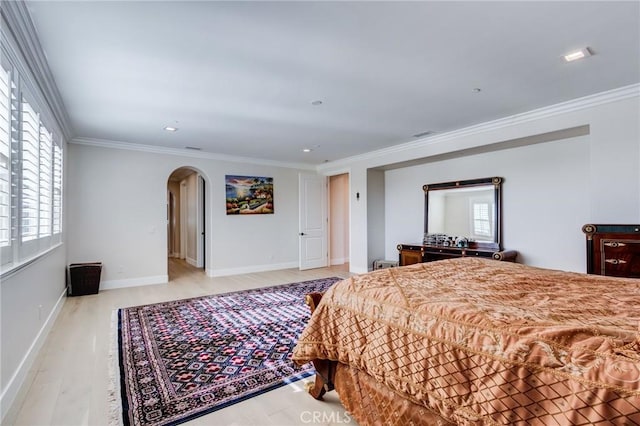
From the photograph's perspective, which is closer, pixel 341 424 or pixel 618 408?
pixel 618 408

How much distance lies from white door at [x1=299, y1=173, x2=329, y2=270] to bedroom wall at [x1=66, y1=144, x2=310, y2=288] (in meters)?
0.81

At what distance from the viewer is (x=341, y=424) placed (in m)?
1.84

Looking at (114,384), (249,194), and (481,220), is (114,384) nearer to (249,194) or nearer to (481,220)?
(249,194)

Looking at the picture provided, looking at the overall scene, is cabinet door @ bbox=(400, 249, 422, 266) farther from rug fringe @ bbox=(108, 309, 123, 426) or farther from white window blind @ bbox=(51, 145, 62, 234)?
white window blind @ bbox=(51, 145, 62, 234)

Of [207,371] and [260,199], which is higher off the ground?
[260,199]

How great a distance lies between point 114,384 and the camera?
2252 mm

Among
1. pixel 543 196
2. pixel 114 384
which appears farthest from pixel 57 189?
pixel 543 196

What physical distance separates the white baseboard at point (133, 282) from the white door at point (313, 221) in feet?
9.20

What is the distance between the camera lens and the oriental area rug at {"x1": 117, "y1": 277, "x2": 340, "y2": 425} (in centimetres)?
204

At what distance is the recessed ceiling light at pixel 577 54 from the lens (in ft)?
7.97

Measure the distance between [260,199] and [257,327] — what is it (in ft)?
12.6

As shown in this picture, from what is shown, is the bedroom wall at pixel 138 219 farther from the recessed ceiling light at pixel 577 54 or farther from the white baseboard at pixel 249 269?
the recessed ceiling light at pixel 577 54

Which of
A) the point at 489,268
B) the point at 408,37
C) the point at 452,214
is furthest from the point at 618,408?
the point at 452,214

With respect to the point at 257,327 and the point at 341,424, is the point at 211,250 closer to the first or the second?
the point at 257,327
